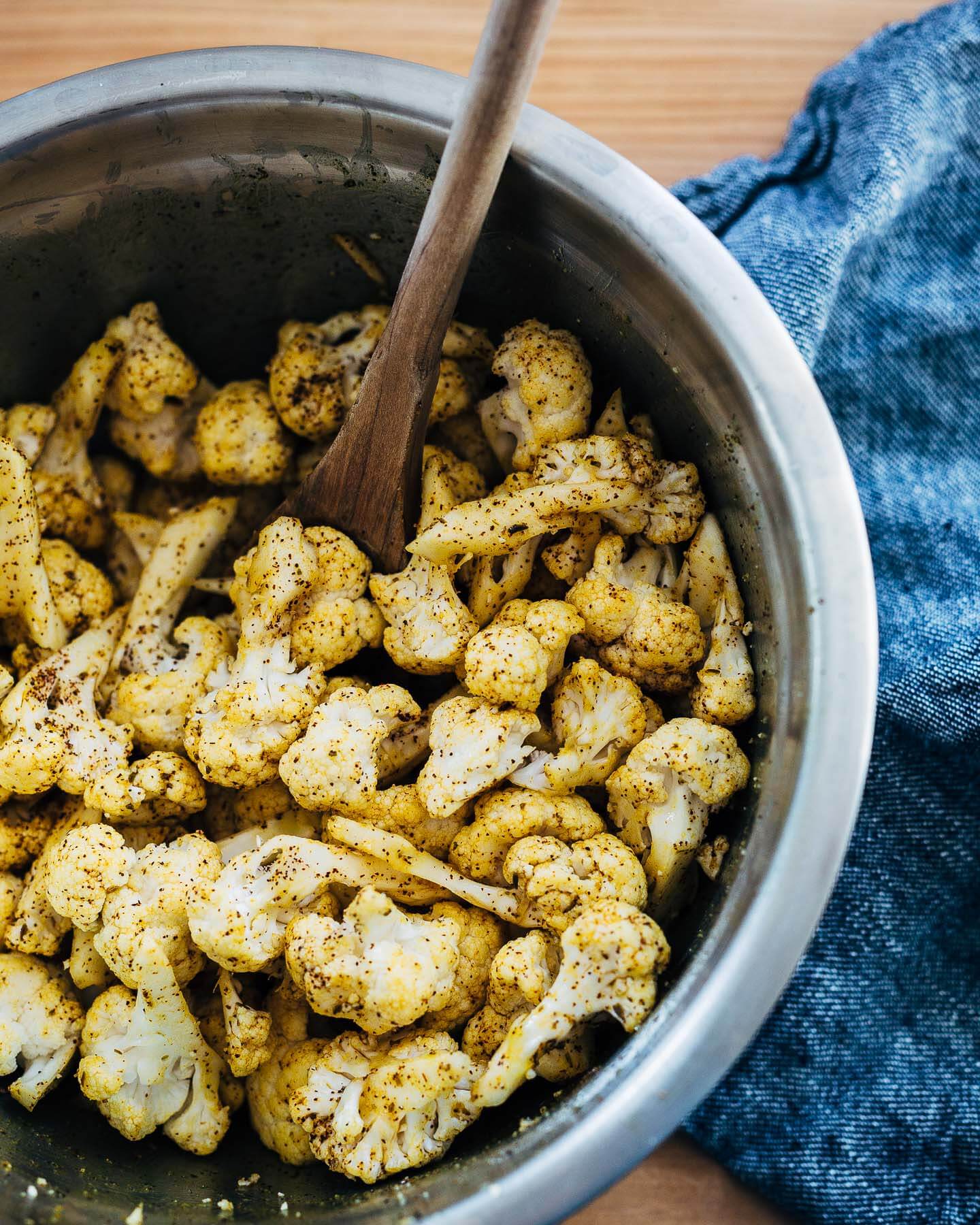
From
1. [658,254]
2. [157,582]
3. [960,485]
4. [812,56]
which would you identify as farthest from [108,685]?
[812,56]

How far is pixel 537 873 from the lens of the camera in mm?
1015

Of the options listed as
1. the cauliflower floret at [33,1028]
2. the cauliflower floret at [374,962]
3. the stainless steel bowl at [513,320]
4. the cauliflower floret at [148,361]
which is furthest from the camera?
the cauliflower floret at [148,361]

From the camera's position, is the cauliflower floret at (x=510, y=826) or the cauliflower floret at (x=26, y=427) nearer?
the cauliflower floret at (x=510, y=826)

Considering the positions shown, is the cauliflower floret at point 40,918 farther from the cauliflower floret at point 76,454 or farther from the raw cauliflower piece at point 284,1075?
the cauliflower floret at point 76,454

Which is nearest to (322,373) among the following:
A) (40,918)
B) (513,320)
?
(513,320)

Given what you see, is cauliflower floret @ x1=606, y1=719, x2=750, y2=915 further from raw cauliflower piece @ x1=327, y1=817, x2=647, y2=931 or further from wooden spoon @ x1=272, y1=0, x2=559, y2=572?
wooden spoon @ x1=272, y1=0, x2=559, y2=572

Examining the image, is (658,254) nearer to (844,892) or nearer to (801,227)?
(801,227)

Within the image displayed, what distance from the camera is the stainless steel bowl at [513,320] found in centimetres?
88

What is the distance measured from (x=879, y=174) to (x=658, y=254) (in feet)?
1.87

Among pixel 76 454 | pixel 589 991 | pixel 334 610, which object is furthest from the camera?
pixel 76 454

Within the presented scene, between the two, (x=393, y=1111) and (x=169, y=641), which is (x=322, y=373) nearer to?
(x=169, y=641)

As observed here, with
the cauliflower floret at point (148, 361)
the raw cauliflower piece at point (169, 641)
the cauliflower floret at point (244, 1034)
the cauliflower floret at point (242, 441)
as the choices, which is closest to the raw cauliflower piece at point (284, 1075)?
the cauliflower floret at point (244, 1034)

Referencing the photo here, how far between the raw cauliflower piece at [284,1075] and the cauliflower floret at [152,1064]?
40 mm

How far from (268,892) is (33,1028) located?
0.31 metres
